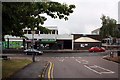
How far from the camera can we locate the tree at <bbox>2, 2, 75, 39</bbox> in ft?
57.7

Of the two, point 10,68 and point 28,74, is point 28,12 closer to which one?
point 28,74

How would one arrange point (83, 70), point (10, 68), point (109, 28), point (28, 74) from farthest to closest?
point (109, 28) → point (10, 68) → point (83, 70) → point (28, 74)

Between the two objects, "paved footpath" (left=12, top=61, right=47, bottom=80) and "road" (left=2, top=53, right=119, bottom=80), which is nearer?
"paved footpath" (left=12, top=61, right=47, bottom=80)

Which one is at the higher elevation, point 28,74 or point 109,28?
point 109,28

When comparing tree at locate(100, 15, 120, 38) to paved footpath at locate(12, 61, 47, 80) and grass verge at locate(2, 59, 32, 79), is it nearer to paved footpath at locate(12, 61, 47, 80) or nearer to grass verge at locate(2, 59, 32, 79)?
grass verge at locate(2, 59, 32, 79)

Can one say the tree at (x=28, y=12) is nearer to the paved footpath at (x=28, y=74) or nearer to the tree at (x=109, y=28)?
the paved footpath at (x=28, y=74)

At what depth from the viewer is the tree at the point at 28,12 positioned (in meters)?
17.6

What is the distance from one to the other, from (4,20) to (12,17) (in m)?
0.97

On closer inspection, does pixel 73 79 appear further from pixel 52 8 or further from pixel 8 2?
pixel 8 2

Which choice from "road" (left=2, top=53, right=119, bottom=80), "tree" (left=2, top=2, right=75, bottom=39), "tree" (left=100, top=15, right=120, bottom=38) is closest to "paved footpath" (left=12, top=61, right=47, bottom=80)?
"road" (left=2, top=53, right=119, bottom=80)

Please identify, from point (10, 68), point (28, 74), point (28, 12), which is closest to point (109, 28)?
point (10, 68)

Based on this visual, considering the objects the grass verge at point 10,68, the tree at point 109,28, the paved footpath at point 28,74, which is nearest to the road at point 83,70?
the paved footpath at point 28,74

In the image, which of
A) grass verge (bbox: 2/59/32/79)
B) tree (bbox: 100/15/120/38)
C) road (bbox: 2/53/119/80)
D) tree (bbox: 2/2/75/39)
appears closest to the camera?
tree (bbox: 2/2/75/39)

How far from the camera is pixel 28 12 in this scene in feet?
70.2
